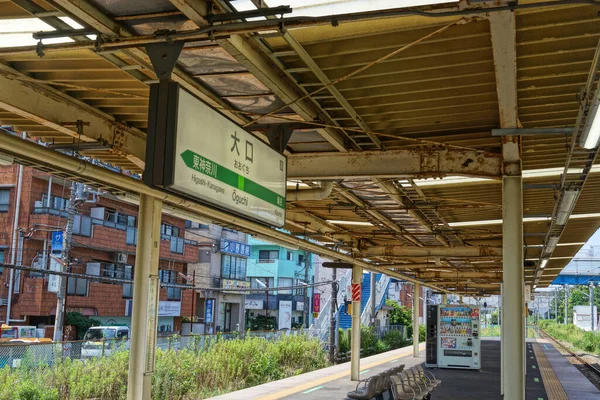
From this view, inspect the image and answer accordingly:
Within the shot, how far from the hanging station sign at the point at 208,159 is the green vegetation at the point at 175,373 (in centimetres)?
742

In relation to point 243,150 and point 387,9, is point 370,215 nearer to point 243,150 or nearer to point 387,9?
point 243,150

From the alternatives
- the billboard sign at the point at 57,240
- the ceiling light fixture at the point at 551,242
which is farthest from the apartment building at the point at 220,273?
the ceiling light fixture at the point at 551,242

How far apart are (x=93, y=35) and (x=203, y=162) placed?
1.54 m

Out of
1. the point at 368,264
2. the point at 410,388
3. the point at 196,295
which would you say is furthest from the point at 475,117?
the point at 196,295

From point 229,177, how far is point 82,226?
2906 cm

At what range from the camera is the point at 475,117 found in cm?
748

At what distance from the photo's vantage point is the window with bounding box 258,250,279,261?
5716cm

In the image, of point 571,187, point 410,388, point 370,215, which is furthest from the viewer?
point 370,215

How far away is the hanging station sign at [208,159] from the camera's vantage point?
4.24 m

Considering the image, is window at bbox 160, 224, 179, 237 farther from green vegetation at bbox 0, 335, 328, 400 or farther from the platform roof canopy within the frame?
the platform roof canopy

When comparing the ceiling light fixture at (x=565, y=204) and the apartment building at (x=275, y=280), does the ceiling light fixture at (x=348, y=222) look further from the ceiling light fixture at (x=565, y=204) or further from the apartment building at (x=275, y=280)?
the apartment building at (x=275, y=280)

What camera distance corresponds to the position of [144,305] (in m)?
9.16

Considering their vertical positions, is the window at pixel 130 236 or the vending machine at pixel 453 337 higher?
the window at pixel 130 236

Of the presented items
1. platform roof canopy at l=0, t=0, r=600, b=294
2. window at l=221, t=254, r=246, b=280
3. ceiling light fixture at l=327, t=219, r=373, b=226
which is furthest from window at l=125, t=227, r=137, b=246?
platform roof canopy at l=0, t=0, r=600, b=294
